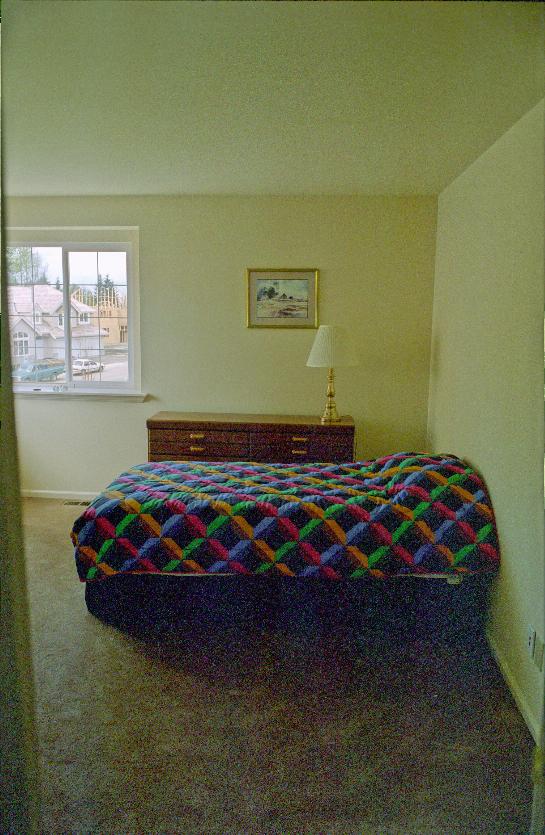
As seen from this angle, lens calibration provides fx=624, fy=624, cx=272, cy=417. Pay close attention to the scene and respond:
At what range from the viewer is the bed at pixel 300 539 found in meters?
2.90

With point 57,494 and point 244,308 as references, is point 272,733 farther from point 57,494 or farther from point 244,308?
point 57,494

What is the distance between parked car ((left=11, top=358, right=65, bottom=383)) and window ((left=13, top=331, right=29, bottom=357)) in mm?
80

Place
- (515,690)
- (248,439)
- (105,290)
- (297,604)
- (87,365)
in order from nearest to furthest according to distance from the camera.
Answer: (515,690)
(297,604)
(248,439)
(105,290)
(87,365)

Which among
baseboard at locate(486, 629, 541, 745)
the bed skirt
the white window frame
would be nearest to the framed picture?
the white window frame

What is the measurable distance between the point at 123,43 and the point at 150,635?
7.96 ft

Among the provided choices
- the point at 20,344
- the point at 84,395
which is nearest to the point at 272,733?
the point at 84,395

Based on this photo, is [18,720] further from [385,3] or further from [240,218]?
[240,218]

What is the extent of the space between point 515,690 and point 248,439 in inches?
96.2

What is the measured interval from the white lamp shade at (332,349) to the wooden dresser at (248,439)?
427mm

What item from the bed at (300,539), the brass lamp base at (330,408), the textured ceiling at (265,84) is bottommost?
the bed at (300,539)

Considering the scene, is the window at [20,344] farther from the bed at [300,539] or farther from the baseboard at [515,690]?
the baseboard at [515,690]

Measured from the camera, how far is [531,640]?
2330 mm

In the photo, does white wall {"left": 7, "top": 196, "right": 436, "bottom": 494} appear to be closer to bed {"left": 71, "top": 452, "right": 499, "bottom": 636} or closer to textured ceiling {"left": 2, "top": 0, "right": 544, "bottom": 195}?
textured ceiling {"left": 2, "top": 0, "right": 544, "bottom": 195}

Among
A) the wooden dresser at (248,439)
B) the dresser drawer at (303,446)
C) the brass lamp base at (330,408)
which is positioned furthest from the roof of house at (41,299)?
the brass lamp base at (330,408)
